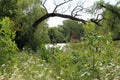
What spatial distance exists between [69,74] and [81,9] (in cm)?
2783

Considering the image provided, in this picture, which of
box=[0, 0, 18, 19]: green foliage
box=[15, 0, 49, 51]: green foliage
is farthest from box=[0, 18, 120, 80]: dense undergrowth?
box=[15, 0, 49, 51]: green foliage

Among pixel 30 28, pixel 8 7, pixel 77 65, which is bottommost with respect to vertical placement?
pixel 30 28

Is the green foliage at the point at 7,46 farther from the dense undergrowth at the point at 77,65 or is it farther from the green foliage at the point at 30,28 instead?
the green foliage at the point at 30,28

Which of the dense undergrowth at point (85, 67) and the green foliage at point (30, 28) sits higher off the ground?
the dense undergrowth at point (85, 67)

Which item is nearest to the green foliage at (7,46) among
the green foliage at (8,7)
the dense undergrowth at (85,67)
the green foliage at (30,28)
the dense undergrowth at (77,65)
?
the dense undergrowth at (77,65)

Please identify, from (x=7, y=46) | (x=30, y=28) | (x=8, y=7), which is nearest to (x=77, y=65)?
(x=7, y=46)

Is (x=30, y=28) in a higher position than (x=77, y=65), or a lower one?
lower

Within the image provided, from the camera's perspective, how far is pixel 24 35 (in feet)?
105

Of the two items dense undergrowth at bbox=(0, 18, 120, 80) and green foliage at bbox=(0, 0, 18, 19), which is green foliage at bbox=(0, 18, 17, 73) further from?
green foliage at bbox=(0, 0, 18, 19)

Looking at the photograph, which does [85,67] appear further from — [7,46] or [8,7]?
[8,7]

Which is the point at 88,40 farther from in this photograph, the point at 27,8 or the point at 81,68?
the point at 27,8

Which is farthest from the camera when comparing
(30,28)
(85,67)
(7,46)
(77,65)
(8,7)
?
(30,28)

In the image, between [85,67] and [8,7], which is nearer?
[85,67]

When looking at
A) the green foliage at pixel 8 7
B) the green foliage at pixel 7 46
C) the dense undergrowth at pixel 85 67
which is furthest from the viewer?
the green foliage at pixel 8 7
